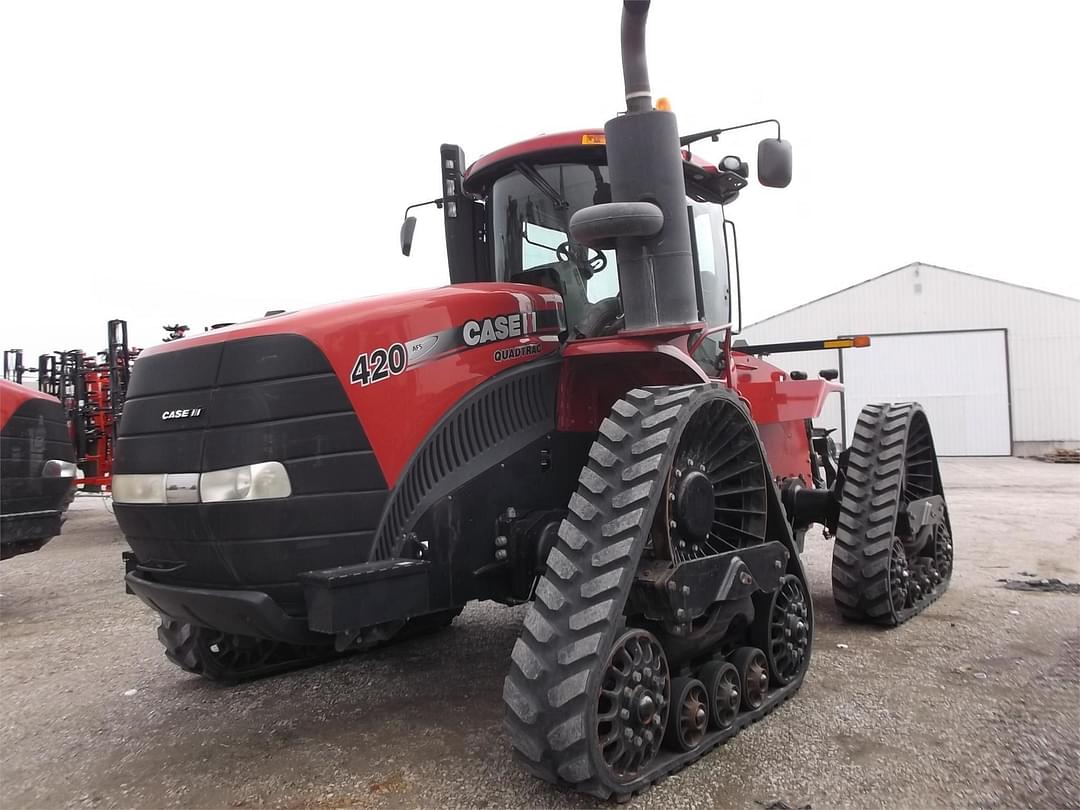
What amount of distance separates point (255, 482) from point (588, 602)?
3.98 feet

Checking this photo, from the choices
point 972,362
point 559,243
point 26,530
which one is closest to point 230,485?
point 559,243

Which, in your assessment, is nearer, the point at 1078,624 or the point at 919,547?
the point at 1078,624

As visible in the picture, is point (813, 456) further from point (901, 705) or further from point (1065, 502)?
point (1065, 502)

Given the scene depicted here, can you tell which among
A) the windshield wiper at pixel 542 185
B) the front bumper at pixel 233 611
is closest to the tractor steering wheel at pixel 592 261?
the windshield wiper at pixel 542 185

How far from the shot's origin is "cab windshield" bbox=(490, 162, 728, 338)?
4.03 m

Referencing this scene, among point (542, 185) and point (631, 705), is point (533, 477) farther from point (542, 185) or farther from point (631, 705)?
point (542, 185)

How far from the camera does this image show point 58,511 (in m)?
6.36

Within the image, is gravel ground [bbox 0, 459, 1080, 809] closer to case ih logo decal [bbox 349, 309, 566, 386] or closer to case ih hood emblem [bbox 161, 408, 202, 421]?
case ih hood emblem [bbox 161, 408, 202, 421]

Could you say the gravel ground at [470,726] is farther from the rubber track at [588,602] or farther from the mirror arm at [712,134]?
the mirror arm at [712,134]

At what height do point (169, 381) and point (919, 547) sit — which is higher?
point (169, 381)

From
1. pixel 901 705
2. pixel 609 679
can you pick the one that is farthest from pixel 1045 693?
pixel 609 679

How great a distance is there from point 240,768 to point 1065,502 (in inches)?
492

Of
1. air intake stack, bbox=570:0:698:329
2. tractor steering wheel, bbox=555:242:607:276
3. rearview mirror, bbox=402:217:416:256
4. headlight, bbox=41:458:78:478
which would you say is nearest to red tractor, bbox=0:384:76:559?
headlight, bbox=41:458:78:478

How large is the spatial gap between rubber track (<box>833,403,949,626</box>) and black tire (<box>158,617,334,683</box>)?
321 centimetres
